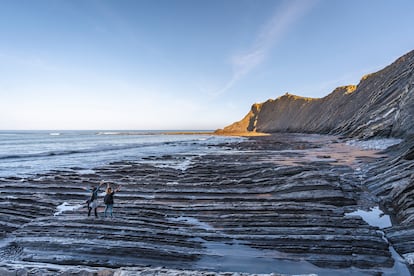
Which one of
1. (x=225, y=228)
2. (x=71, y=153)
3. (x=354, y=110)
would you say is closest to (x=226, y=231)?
(x=225, y=228)

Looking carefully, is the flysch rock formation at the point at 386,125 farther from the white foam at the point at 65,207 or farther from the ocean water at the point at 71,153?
the ocean water at the point at 71,153

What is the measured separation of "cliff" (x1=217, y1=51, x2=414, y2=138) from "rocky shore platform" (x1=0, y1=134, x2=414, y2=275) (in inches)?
945

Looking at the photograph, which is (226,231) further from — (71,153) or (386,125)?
(71,153)

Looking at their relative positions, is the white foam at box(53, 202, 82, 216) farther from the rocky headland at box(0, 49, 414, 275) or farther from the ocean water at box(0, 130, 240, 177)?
the ocean water at box(0, 130, 240, 177)

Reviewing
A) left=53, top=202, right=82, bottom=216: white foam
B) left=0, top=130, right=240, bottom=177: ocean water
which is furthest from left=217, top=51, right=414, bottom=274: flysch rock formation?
left=0, top=130, right=240, bottom=177: ocean water

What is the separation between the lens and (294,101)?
148250 mm

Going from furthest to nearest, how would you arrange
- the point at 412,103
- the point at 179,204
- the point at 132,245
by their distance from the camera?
the point at 412,103 < the point at 179,204 < the point at 132,245

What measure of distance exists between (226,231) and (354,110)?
8246 centimetres

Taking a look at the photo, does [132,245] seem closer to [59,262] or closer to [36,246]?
[59,262]

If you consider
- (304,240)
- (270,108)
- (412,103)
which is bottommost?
(304,240)

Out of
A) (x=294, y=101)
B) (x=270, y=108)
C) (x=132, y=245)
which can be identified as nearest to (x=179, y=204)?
(x=132, y=245)

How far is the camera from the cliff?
35.9 meters

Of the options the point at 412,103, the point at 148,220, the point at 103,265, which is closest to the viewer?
the point at 103,265

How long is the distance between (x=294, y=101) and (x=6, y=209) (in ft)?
503
